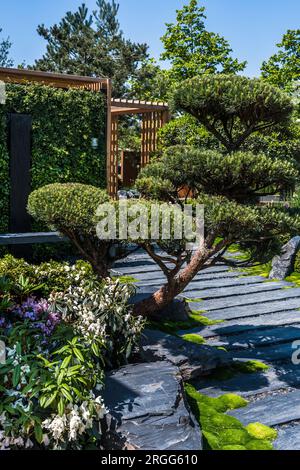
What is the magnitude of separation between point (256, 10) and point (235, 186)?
2.94 metres

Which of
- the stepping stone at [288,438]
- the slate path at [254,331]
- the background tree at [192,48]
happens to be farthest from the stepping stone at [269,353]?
the background tree at [192,48]

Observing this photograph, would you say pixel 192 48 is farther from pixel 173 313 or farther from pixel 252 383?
pixel 252 383

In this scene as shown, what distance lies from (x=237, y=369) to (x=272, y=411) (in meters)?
1.03

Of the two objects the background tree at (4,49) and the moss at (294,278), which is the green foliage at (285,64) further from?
the background tree at (4,49)

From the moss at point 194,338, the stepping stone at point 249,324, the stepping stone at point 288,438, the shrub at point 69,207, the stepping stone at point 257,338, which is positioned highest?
the shrub at point 69,207

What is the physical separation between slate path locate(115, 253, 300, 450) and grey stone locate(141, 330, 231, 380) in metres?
0.20

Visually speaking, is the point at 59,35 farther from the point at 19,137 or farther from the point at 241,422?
the point at 241,422

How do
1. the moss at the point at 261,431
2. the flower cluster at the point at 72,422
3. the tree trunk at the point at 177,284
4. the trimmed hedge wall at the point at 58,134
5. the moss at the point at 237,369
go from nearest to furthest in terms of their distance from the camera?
the flower cluster at the point at 72,422, the moss at the point at 261,431, the moss at the point at 237,369, the tree trunk at the point at 177,284, the trimmed hedge wall at the point at 58,134

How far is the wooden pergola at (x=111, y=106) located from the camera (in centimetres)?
1063

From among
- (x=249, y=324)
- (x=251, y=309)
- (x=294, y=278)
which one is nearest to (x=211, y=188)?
(x=249, y=324)

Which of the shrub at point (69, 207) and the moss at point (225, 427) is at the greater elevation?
the shrub at point (69, 207)

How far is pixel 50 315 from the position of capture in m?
5.30

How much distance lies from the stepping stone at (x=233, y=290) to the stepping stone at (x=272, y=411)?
3522 mm
